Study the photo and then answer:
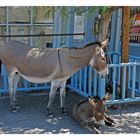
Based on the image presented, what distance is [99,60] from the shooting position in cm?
587

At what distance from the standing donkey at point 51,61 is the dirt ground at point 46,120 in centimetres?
33

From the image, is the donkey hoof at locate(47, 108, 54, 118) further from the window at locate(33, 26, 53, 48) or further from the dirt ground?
the window at locate(33, 26, 53, 48)

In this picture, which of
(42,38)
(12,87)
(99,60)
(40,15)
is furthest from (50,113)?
(40,15)

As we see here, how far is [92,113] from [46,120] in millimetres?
830

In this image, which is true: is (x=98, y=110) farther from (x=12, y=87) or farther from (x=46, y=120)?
(x=12, y=87)

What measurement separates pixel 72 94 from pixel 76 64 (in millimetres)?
1661

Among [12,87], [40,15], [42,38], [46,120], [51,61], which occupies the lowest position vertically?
[46,120]

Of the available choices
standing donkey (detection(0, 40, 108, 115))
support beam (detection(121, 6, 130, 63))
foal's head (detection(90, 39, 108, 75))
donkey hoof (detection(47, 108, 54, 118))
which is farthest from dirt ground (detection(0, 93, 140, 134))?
support beam (detection(121, 6, 130, 63))

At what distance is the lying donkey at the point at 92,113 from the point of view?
539cm

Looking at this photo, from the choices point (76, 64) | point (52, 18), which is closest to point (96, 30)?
point (52, 18)
